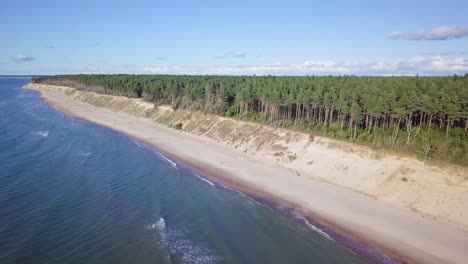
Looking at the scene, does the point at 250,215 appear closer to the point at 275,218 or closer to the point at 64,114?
the point at 275,218

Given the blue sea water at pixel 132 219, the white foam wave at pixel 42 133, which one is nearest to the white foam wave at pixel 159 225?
the blue sea water at pixel 132 219

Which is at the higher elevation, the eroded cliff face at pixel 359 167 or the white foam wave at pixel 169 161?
the eroded cliff face at pixel 359 167

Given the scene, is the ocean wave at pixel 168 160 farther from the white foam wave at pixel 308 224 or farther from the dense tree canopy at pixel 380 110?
the white foam wave at pixel 308 224

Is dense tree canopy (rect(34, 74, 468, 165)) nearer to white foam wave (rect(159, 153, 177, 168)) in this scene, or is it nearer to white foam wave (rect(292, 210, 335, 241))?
white foam wave (rect(292, 210, 335, 241))

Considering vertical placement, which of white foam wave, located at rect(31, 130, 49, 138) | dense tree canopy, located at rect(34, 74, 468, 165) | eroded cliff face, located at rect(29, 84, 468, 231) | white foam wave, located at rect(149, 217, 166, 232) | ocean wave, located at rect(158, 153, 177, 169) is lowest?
ocean wave, located at rect(158, 153, 177, 169)

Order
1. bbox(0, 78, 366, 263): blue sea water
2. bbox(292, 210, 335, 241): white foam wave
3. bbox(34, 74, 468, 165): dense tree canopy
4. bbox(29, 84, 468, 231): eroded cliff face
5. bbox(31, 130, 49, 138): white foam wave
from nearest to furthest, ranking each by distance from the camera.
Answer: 1. bbox(0, 78, 366, 263): blue sea water
2. bbox(292, 210, 335, 241): white foam wave
3. bbox(29, 84, 468, 231): eroded cliff face
4. bbox(34, 74, 468, 165): dense tree canopy
5. bbox(31, 130, 49, 138): white foam wave

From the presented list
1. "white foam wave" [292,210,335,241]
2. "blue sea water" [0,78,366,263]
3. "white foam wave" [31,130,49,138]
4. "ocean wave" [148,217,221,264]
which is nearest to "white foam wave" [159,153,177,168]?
"blue sea water" [0,78,366,263]

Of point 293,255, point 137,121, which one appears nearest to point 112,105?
point 137,121
